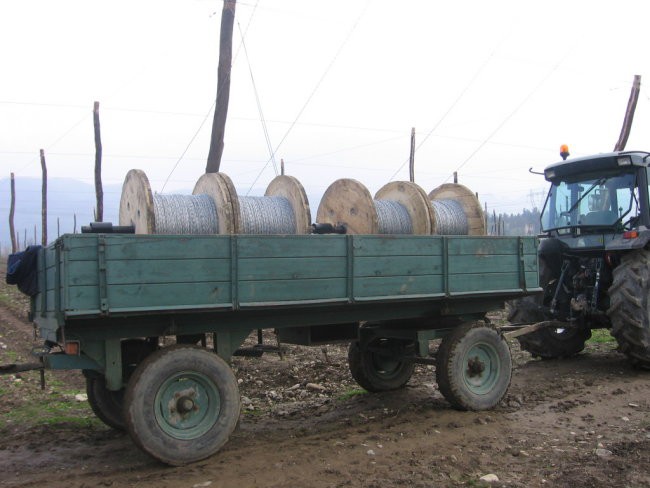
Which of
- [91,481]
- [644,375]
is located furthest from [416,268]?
[644,375]

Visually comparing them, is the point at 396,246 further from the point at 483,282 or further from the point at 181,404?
the point at 181,404

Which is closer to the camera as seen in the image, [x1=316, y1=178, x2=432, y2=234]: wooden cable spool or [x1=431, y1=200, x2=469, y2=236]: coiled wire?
[x1=316, y1=178, x2=432, y2=234]: wooden cable spool

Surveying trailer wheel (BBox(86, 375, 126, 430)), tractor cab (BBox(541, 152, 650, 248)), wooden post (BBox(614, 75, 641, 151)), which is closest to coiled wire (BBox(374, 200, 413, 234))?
tractor cab (BBox(541, 152, 650, 248))

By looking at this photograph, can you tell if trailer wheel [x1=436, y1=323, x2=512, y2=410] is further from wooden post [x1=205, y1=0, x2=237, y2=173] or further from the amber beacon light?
wooden post [x1=205, y1=0, x2=237, y2=173]

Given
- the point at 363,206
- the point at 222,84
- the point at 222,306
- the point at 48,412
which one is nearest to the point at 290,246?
the point at 222,306

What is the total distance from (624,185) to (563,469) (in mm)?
5489

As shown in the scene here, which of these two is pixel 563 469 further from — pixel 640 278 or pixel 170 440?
pixel 640 278

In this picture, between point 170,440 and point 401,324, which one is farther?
point 401,324

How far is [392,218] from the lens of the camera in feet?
27.6

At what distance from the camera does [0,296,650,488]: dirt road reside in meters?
5.12

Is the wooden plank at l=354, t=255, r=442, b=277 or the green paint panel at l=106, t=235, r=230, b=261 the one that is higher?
the green paint panel at l=106, t=235, r=230, b=261

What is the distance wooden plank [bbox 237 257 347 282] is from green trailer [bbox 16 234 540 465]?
1 cm

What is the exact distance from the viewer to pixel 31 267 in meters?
5.98

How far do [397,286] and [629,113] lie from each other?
60.7 ft
